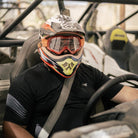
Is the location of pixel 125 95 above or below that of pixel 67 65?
below

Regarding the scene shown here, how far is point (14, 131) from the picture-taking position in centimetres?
146

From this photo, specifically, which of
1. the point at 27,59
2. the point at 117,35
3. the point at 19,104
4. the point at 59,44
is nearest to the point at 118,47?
the point at 117,35

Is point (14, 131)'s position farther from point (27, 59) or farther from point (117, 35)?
point (117, 35)

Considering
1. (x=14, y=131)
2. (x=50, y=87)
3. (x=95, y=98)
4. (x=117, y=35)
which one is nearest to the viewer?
(x=95, y=98)

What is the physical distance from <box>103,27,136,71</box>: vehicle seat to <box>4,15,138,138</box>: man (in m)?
2.06

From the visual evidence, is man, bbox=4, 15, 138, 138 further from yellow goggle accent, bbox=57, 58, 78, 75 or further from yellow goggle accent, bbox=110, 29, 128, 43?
yellow goggle accent, bbox=110, 29, 128, 43

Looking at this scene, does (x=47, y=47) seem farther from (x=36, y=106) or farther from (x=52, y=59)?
(x=36, y=106)

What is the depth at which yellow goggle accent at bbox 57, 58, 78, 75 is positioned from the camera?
1619mm

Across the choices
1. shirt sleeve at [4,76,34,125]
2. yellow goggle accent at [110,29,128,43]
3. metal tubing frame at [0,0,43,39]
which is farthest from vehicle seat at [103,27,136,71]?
shirt sleeve at [4,76,34,125]

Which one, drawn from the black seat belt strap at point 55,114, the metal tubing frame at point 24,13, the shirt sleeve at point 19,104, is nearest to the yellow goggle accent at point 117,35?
the metal tubing frame at point 24,13

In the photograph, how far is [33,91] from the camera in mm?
1531

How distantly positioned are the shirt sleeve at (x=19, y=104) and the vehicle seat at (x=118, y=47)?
2404mm

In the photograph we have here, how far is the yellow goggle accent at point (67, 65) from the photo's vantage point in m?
1.62

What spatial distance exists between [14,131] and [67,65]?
52 centimetres
